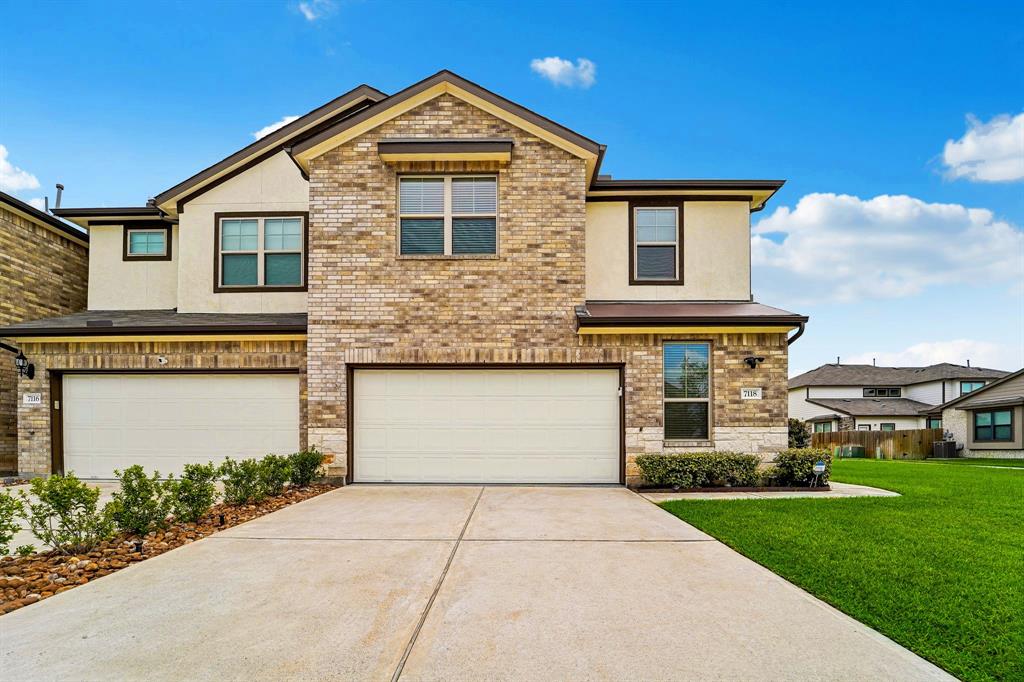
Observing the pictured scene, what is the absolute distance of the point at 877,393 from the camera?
39.5 metres

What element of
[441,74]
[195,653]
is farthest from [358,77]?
[195,653]

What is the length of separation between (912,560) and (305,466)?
8.71 m

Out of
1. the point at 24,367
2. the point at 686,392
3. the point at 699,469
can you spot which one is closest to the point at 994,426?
the point at 686,392

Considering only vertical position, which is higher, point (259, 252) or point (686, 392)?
point (259, 252)

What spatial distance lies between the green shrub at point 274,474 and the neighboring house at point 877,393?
35.4m

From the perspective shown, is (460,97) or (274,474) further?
(460,97)

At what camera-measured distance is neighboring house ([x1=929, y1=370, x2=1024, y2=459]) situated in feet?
82.1

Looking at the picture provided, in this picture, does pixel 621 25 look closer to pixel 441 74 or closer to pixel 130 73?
pixel 441 74

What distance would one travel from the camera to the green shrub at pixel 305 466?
31.5 ft

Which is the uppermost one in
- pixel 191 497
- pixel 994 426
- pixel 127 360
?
pixel 127 360

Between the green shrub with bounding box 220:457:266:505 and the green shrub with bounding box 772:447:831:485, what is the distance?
28.8 feet

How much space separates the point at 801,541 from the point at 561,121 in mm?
8248

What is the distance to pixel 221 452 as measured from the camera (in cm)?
1089

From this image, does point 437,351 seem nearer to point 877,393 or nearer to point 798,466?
point 798,466
